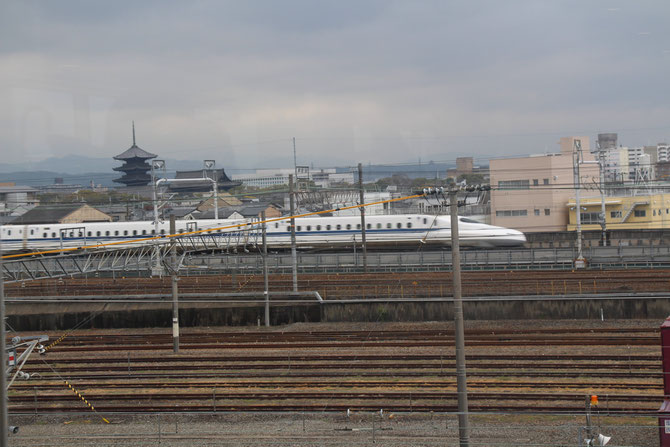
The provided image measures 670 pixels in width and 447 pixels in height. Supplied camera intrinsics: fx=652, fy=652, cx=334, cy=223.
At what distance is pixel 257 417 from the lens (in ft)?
Answer: 40.7

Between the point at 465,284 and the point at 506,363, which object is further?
the point at 465,284

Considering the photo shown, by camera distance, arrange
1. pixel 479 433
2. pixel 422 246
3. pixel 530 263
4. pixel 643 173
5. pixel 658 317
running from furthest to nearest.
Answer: pixel 643 173 < pixel 422 246 < pixel 530 263 < pixel 658 317 < pixel 479 433

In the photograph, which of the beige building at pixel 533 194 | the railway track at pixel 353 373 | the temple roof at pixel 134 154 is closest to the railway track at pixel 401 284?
the railway track at pixel 353 373

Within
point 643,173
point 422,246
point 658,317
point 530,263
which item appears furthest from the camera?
point 643,173

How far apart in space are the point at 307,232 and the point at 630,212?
2006cm

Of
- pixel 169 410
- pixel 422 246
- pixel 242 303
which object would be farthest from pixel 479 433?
pixel 422 246

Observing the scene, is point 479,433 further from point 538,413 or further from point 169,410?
point 169,410

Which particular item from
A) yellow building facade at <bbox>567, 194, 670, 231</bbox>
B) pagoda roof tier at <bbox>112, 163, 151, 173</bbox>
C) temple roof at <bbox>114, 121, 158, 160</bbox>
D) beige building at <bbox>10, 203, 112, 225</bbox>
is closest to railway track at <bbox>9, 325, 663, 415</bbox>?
temple roof at <bbox>114, 121, 158, 160</bbox>

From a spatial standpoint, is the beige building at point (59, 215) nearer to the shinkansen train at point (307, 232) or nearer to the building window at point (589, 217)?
the shinkansen train at point (307, 232)

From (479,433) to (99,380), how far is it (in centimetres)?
923

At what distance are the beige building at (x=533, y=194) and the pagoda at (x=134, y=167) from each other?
20021 millimetres

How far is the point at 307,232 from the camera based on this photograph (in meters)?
33.3

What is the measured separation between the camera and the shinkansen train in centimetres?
A: 3117

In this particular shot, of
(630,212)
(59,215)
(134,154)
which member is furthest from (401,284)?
(59,215)
